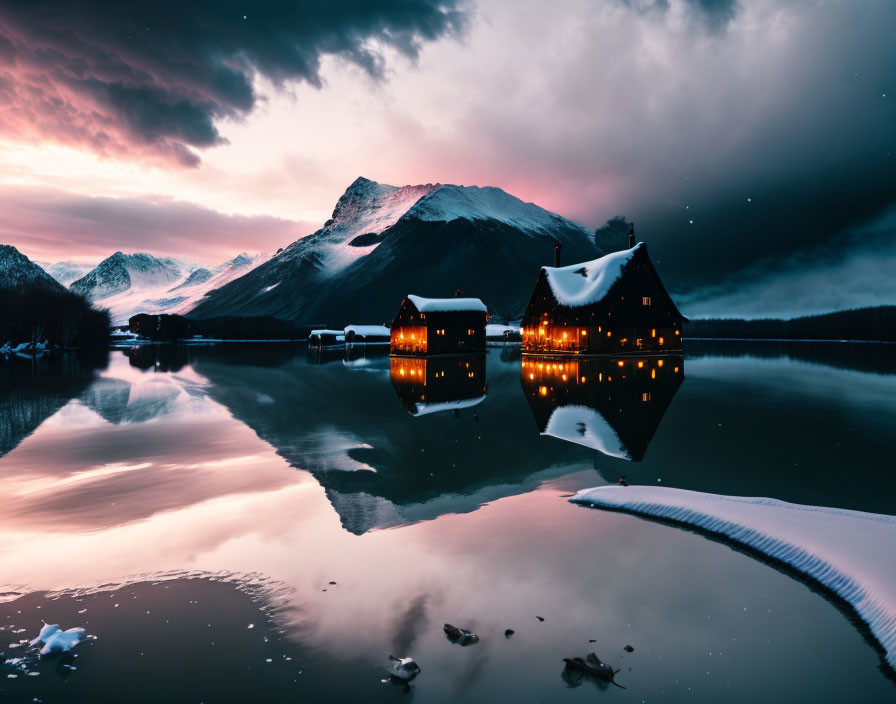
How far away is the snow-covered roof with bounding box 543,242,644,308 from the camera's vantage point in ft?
219

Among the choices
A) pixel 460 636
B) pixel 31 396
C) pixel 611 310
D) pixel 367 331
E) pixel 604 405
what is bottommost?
pixel 31 396

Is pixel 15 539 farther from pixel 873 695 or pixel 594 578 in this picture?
pixel 873 695

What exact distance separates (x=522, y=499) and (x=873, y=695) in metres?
7.28

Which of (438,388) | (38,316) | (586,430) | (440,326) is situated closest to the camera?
(586,430)

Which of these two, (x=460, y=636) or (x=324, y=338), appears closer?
(x=460, y=636)

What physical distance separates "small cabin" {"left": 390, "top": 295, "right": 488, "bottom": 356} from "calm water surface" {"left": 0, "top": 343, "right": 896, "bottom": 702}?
47373 millimetres

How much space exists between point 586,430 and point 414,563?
1211 centimetres

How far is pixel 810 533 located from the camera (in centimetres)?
970

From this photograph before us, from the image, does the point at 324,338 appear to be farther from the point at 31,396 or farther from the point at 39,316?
the point at 31,396

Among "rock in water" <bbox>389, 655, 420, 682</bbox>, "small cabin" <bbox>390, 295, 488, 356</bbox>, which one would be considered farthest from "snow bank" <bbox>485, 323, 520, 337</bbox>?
"rock in water" <bbox>389, 655, 420, 682</bbox>

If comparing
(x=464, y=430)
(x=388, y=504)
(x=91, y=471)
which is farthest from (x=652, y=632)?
(x=91, y=471)

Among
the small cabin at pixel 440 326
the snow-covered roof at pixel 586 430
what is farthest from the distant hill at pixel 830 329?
the snow-covered roof at pixel 586 430

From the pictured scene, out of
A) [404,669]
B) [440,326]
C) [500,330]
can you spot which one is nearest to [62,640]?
[404,669]

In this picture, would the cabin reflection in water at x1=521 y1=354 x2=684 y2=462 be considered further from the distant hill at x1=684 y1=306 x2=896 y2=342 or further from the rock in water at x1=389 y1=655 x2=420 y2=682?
the distant hill at x1=684 y1=306 x2=896 y2=342
